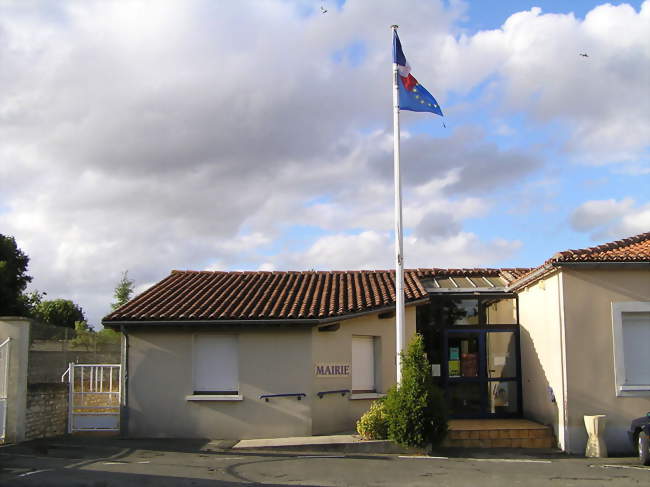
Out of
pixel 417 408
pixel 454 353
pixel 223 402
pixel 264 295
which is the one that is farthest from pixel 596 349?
pixel 223 402

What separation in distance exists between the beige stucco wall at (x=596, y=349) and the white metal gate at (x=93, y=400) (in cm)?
995

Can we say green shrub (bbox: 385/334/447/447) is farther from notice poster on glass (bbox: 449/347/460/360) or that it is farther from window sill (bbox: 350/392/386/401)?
notice poster on glass (bbox: 449/347/460/360)

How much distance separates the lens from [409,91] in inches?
583

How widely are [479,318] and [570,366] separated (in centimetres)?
398

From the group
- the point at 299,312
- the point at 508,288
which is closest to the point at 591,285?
the point at 508,288

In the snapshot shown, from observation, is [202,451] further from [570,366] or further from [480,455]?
[570,366]

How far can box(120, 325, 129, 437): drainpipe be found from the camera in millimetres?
15750

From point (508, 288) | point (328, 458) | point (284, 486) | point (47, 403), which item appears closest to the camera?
point (284, 486)

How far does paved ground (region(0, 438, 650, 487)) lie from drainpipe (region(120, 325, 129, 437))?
4.37 ft

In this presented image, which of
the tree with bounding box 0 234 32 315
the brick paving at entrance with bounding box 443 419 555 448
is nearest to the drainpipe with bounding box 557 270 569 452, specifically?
the brick paving at entrance with bounding box 443 419 555 448

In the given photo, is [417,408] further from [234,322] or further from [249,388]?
[234,322]

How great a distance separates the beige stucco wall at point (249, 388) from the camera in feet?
50.9

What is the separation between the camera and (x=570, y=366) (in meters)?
13.9

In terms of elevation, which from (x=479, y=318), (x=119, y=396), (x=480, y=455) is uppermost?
(x=479, y=318)
